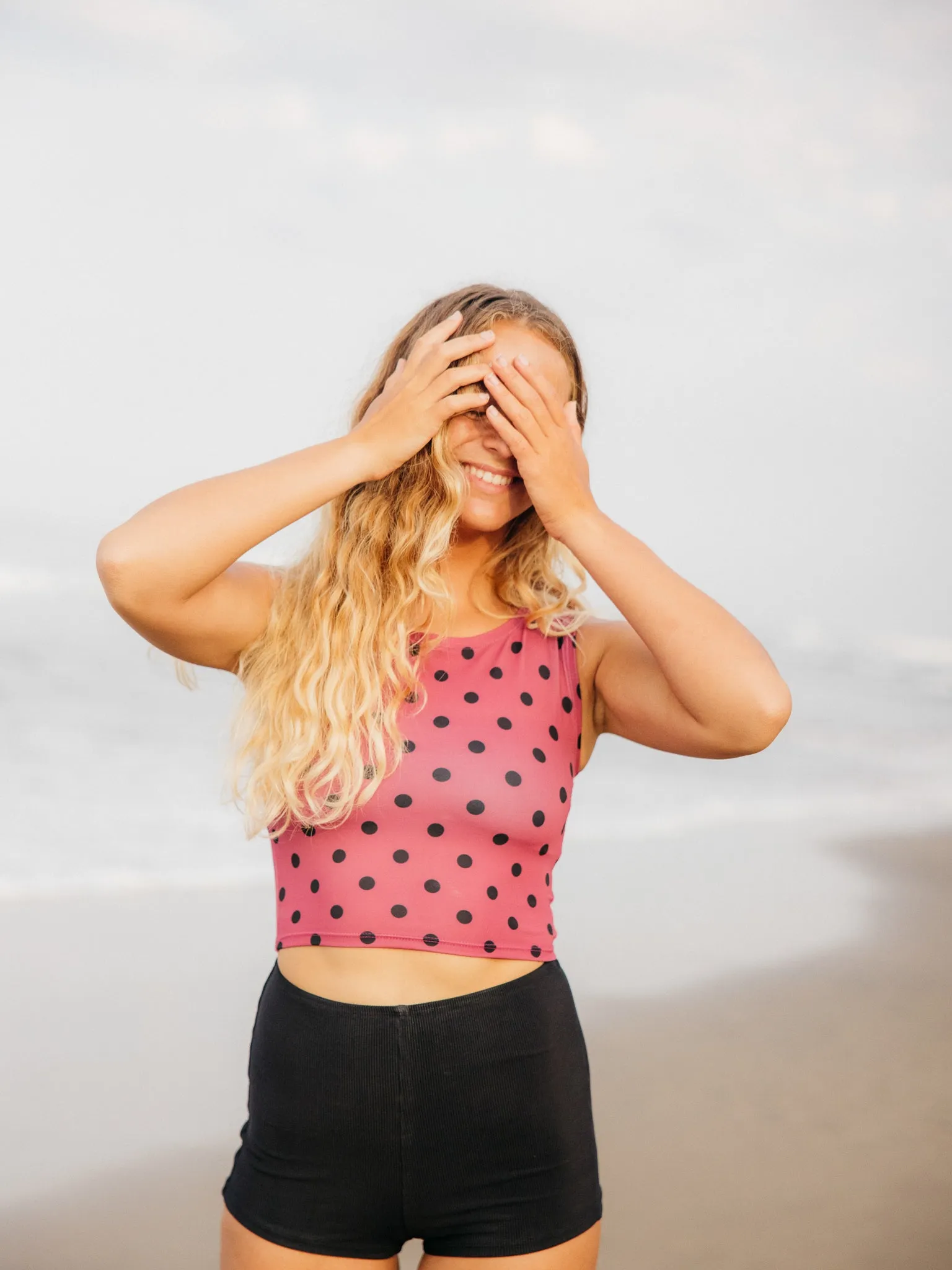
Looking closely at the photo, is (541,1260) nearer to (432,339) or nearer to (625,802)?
(432,339)

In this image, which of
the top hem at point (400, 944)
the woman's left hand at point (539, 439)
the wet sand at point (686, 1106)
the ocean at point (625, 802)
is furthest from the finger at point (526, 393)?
the wet sand at point (686, 1106)

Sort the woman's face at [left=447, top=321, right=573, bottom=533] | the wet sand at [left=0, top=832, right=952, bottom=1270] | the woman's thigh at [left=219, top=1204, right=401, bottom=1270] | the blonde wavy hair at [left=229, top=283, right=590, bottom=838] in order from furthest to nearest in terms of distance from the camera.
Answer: the wet sand at [left=0, top=832, right=952, bottom=1270] → the woman's face at [left=447, top=321, right=573, bottom=533] → the blonde wavy hair at [left=229, top=283, right=590, bottom=838] → the woman's thigh at [left=219, top=1204, right=401, bottom=1270]

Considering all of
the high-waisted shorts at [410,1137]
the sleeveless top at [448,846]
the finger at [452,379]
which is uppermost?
the finger at [452,379]

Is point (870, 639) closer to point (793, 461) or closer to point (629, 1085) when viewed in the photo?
point (793, 461)

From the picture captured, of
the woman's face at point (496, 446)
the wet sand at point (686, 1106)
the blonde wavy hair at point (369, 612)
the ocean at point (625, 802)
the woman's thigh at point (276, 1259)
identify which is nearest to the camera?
the woman's thigh at point (276, 1259)

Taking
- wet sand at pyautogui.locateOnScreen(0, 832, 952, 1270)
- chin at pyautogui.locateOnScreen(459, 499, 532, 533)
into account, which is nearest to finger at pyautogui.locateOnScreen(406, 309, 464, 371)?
chin at pyautogui.locateOnScreen(459, 499, 532, 533)

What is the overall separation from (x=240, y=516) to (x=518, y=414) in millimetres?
422

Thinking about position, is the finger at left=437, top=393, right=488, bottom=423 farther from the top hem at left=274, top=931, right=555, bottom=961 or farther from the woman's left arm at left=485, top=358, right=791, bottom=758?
the top hem at left=274, top=931, right=555, bottom=961

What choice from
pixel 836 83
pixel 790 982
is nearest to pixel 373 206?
pixel 836 83

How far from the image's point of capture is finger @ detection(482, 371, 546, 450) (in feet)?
5.77

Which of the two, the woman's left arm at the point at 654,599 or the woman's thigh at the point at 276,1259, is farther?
the woman's left arm at the point at 654,599

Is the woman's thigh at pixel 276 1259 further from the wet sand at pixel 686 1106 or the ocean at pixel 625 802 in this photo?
the ocean at pixel 625 802

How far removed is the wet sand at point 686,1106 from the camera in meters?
3.42

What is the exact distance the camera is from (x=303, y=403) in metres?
10.4
